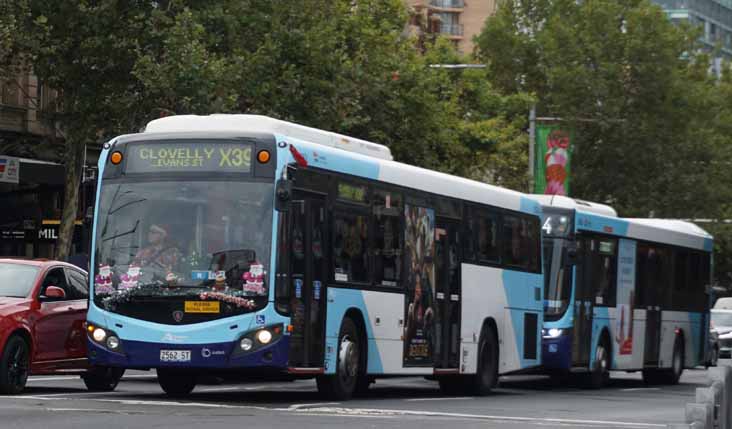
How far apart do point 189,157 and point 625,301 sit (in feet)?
46.6

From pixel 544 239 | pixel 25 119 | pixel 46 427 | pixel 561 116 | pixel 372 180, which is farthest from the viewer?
pixel 561 116

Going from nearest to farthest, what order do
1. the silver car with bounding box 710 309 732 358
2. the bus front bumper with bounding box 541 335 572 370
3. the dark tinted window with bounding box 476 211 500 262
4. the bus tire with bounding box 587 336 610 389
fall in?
the dark tinted window with bounding box 476 211 500 262
the bus front bumper with bounding box 541 335 572 370
the bus tire with bounding box 587 336 610 389
the silver car with bounding box 710 309 732 358

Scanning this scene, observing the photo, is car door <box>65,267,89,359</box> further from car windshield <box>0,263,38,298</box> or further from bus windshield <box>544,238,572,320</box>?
bus windshield <box>544,238,572,320</box>

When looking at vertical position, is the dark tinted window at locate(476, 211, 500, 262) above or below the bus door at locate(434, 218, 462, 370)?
above

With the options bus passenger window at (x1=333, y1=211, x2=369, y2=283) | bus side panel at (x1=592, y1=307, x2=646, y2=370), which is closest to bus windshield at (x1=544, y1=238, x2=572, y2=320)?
bus side panel at (x1=592, y1=307, x2=646, y2=370)

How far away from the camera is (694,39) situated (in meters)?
67.3

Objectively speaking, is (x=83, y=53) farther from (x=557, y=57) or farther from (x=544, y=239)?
(x=557, y=57)

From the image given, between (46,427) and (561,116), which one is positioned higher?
(561,116)

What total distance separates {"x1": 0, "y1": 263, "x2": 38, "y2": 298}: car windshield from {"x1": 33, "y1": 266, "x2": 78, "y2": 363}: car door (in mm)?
156

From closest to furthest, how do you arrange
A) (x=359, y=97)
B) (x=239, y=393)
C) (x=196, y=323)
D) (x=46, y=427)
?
1. (x=46, y=427)
2. (x=196, y=323)
3. (x=239, y=393)
4. (x=359, y=97)

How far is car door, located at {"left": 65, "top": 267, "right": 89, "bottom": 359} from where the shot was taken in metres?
20.4

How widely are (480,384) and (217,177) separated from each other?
723cm

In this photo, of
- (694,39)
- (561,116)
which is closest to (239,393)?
(561,116)

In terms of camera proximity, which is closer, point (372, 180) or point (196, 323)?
point (196, 323)
